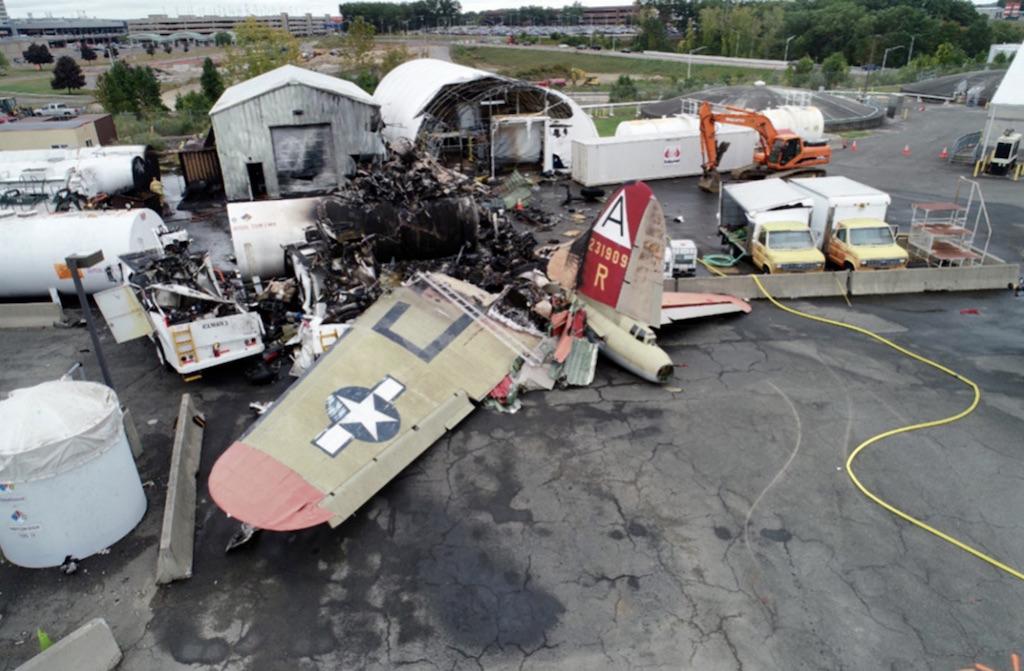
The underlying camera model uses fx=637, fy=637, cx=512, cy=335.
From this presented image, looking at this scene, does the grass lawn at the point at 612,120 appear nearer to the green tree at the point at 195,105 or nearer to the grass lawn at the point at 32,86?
the green tree at the point at 195,105

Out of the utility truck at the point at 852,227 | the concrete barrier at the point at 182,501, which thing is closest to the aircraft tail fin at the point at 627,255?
the concrete barrier at the point at 182,501

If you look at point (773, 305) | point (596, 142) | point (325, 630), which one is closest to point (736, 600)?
point (325, 630)

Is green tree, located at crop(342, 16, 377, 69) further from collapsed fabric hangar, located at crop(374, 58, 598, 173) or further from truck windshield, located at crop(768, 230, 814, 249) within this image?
truck windshield, located at crop(768, 230, 814, 249)

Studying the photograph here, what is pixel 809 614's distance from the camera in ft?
34.3

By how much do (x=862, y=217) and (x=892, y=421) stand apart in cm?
1293

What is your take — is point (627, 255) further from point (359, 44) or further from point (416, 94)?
point (359, 44)

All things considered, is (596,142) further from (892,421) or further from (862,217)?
(892,421)

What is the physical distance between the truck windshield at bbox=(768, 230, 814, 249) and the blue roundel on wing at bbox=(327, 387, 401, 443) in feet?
57.6

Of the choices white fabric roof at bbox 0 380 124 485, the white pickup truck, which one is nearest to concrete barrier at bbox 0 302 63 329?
white fabric roof at bbox 0 380 124 485

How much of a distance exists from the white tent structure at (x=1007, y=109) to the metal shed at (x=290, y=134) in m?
41.2

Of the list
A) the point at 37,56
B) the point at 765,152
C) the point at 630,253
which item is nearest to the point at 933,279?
the point at 630,253

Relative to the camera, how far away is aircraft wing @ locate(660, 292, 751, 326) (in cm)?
1958

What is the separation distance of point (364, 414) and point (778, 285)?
640 inches

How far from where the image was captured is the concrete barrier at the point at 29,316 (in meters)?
22.3
